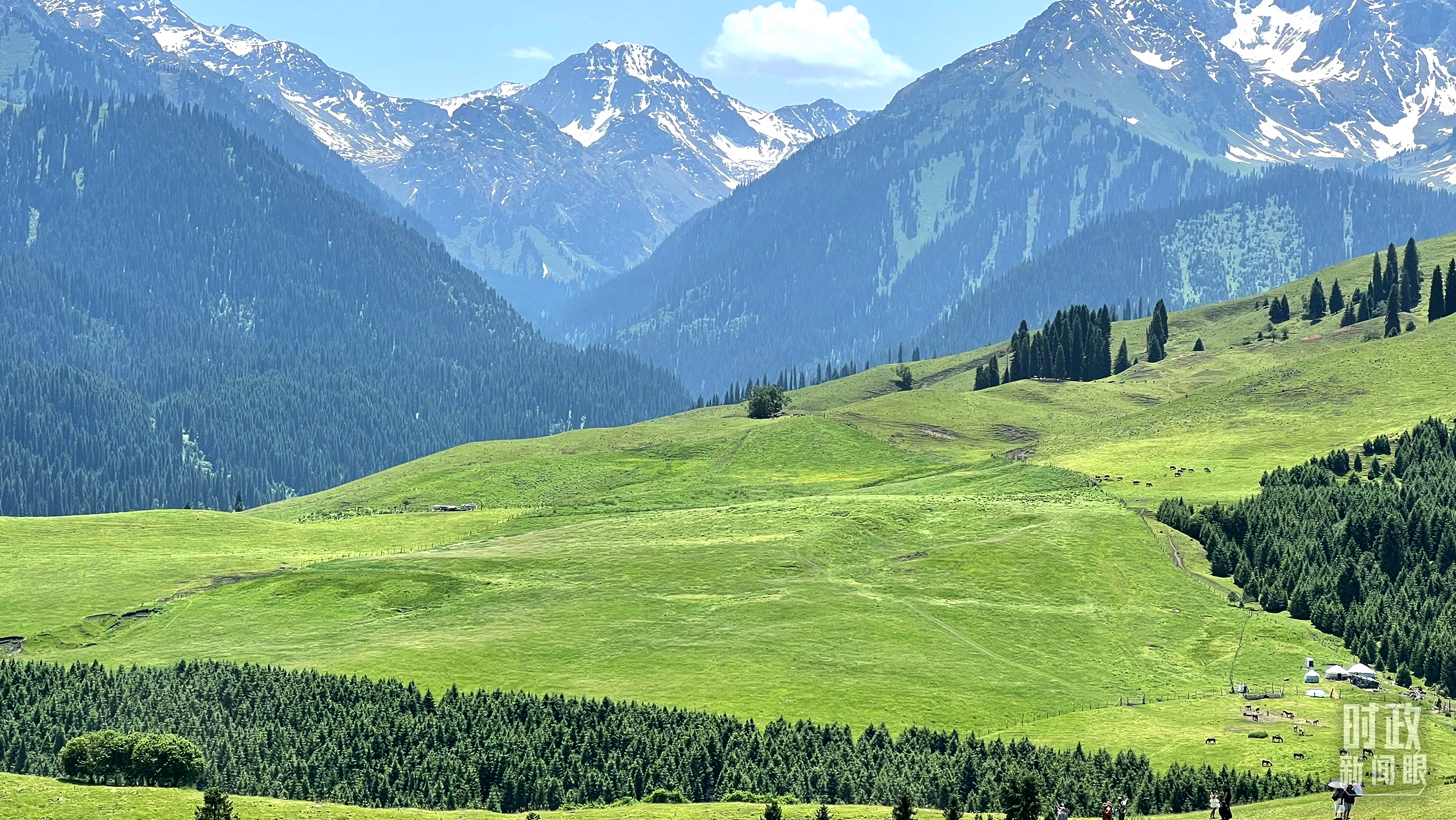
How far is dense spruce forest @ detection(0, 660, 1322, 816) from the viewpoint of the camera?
113 meters

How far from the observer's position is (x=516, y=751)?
407 feet

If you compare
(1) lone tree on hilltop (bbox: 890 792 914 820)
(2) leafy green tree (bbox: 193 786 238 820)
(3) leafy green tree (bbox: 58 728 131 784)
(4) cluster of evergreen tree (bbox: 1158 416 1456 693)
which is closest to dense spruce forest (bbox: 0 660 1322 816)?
(3) leafy green tree (bbox: 58 728 131 784)

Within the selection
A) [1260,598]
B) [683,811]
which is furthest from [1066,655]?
[683,811]

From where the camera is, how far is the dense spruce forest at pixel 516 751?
11306 cm

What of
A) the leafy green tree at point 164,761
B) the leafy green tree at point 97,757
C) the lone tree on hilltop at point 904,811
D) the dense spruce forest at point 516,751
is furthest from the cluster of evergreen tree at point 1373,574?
the leafy green tree at point 97,757

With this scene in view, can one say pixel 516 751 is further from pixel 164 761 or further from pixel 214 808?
pixel 214 808

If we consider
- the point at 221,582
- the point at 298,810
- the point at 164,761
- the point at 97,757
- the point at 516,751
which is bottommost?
the point at 516,751

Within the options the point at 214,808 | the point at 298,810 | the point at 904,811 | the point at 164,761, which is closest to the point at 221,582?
the point at 164,761

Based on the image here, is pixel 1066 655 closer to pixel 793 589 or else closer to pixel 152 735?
pixel 793 589

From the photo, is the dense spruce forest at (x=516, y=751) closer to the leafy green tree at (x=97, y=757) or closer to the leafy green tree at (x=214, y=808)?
the leafy green tree at (x=97, y=757)

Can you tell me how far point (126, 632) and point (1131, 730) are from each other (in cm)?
11857

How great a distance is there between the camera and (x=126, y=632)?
559 feet

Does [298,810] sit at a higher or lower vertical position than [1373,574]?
lower

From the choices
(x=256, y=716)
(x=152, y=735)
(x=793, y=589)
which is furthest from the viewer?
(x=793, y=589)
